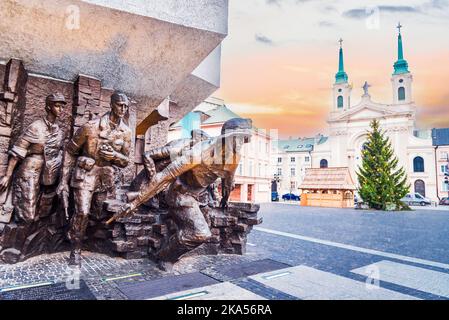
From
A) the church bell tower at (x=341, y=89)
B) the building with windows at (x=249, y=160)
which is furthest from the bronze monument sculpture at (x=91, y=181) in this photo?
the church bell tower at (x=341, y=89)

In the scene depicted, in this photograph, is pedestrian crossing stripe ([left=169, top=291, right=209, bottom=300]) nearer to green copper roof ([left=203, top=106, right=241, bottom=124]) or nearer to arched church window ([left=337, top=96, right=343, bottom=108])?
green copper roof ([left=203, top=106, right=241, bottom=124])

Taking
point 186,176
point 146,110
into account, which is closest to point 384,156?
point 146,110

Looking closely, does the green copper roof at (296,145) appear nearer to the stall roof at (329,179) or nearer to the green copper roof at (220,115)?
the green copper roof at (220,115)

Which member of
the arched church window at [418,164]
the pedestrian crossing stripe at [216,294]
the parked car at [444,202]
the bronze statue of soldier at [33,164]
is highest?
the arched church window at [418,164]

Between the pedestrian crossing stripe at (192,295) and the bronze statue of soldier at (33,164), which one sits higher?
the bronze statue of soldier at (33,164)

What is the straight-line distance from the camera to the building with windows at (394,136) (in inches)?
1761

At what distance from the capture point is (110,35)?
4.45m

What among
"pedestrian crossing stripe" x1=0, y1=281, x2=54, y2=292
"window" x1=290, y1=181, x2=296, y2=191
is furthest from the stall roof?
"window" x1=290, y1=181, x2=296, y2=191

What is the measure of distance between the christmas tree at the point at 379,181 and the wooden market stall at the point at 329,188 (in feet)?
4.27

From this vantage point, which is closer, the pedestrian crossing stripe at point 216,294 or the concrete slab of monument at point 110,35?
the pedestrian crossing stripe at point 216,294

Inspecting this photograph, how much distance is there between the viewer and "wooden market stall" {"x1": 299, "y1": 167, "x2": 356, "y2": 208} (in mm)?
25797

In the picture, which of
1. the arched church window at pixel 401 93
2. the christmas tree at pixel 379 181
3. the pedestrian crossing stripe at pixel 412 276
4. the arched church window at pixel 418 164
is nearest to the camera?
the pedestrian crossing stripe at pixel 412 276
